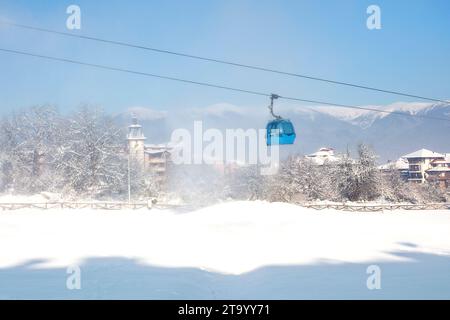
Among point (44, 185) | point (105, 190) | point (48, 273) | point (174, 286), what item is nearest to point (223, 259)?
point (174, 286)

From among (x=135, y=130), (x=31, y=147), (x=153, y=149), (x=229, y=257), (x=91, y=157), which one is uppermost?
(x=135, y=130)

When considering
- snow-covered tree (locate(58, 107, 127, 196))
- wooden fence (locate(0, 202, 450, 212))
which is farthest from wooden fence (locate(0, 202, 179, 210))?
snow-covered tree (locate(58, 107, 127, 196))

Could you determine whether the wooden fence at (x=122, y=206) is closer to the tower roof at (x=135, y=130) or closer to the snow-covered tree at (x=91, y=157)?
the snow-covered tree at (x=91, y=157)

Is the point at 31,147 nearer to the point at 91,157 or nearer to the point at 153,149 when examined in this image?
the point at 91,157

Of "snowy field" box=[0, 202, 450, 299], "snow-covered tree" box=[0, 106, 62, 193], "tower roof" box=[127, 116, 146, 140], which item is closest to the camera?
"snowy field" box=[0, 202, 450, 299]

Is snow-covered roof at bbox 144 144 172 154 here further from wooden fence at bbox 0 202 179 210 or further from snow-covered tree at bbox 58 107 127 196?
wooden fence at bbox 0 202 179 210

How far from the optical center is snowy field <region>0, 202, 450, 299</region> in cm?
838

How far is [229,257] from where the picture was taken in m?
12.1

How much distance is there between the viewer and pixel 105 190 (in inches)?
1738

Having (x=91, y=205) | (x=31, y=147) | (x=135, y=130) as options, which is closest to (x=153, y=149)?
(x=135, y=130)

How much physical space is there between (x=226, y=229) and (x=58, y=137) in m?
37.9

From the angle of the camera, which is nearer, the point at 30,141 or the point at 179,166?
the point at 30,141
